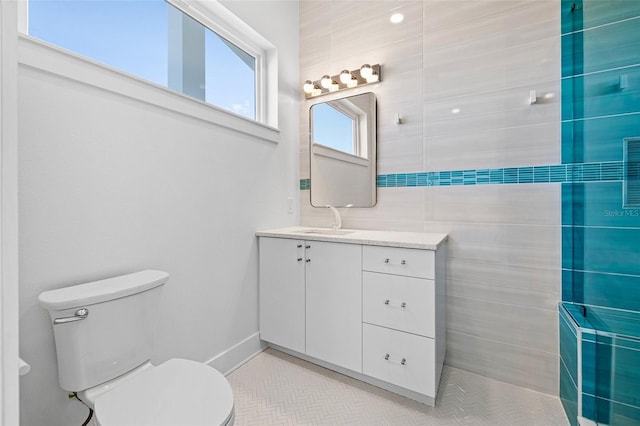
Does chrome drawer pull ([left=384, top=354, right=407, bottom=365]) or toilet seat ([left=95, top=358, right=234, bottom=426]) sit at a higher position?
toilet seat ([left=95, top=358, right=234, bottom=426])

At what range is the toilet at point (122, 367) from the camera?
0.91m

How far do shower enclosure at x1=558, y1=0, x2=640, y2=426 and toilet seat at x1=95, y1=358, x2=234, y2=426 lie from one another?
4.85ft

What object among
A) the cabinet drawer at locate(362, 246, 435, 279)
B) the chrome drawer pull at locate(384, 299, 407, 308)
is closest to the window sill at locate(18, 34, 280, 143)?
the cabinet drawer at locate(362, 246, 435, 279)

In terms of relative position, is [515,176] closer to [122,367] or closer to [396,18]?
[396,18]

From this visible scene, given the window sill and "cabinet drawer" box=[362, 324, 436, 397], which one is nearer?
the window sill

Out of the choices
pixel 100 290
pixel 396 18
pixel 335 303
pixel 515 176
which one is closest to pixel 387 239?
pixel 335 303

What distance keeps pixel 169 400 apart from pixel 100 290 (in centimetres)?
Result: 48

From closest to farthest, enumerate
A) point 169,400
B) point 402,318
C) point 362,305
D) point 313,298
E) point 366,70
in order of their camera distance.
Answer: point 169,400, point 402,318, point 362,305, point 313,298, point 366,70

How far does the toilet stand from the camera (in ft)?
3.00

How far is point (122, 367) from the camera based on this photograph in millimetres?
1141

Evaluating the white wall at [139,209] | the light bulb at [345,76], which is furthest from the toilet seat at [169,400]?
the light bulb at [345,76]

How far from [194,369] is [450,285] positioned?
1.55m

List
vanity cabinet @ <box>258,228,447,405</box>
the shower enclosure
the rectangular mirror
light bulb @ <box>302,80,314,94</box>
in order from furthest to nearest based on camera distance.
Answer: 1. light bulb @ <box>302,80,314,94</box>
2. the rectangular mirror
3. vanity cabinet @ <box>258,228,447,405</box>
4. the shower enclosure

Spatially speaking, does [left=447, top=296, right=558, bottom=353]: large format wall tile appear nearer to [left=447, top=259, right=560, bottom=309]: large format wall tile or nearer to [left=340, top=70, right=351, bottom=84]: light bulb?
[left=447, top=259, right=560, bottom=309]: large format wall tile
